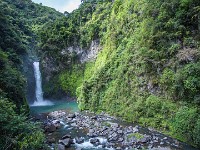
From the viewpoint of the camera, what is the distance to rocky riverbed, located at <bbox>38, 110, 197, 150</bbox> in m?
17.7

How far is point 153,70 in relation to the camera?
23281mm

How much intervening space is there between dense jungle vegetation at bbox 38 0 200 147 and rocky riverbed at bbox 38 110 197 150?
52.8 inches

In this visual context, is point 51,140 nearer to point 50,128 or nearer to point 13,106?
point 50,128

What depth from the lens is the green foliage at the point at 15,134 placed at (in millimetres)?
11781

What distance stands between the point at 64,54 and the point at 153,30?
31337mm

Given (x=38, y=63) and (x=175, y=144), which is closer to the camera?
(x=175, y=144)

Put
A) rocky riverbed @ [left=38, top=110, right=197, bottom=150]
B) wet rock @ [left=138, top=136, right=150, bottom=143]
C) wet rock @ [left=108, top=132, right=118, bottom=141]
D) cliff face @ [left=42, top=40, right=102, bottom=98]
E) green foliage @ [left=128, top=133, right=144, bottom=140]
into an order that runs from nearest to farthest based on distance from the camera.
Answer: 1. rocky riverbed @ [left=38, top=110, right=197, bottom=150]
2. wet rock @ [left=138, top=136, right=150, bottom=143]
3. green foliage @ [left=128, top=133, right=144, bottom=140]
4. wet rock @ [left=108, top=132, right=118, bottom=141]
5. cliff face @ [left=42, top=40, right=102, bottom=98]

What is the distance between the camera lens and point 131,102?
2516 centimetres

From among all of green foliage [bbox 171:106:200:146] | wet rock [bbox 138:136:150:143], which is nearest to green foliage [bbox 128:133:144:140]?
wet rock [bbox 138:136:150:143]

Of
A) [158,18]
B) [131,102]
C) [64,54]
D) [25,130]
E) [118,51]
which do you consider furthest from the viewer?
[64,54]

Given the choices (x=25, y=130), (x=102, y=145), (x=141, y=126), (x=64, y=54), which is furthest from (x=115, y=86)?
(x=64, y=54)

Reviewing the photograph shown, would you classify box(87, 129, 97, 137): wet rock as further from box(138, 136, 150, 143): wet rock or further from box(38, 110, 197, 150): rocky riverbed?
box(138, 136, 150, 143): wet rock

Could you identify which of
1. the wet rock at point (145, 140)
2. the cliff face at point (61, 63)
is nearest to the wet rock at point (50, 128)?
the wet rock at point (145, 140)

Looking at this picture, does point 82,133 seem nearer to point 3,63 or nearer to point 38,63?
point 3,63
